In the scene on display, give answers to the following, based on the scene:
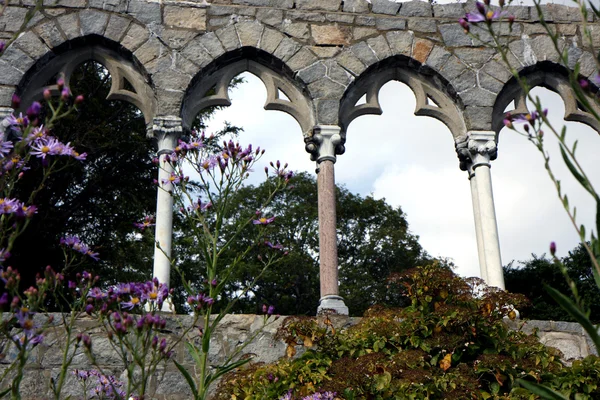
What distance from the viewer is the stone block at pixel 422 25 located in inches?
332

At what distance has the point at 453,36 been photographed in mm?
8430

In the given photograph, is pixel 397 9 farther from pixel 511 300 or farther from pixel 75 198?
pixel 75 198

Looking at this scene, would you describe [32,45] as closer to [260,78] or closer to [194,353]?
[260,78]

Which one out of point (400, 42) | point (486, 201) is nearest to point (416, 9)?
point (400, 42)

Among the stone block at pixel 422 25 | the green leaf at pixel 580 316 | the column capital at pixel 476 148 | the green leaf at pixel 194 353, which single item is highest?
the stone block at pixel 422 25

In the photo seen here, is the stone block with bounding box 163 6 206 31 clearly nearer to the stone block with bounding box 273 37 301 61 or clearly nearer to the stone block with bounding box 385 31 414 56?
the stone block with bounding box 273 37 301 61

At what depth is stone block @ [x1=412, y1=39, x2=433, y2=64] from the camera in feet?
27.1

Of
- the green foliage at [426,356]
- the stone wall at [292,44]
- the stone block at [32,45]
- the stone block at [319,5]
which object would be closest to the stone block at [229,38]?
the stone wall at [292,44]

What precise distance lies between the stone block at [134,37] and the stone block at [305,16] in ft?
4.66

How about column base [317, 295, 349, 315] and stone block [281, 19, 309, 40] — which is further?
stone block [281, 19, 309, 40]

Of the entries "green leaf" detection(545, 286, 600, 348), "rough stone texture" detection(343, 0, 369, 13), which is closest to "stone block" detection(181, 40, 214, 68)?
"rough stone texture" detection(343, 0, 369, 13)

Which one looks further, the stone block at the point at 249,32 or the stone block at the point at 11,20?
the stone block at the point at 249,32

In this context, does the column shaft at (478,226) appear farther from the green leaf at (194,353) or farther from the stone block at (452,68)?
the green leaf at (194,353)

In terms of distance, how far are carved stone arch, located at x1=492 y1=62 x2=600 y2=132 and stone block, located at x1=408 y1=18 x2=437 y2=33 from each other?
951mm
